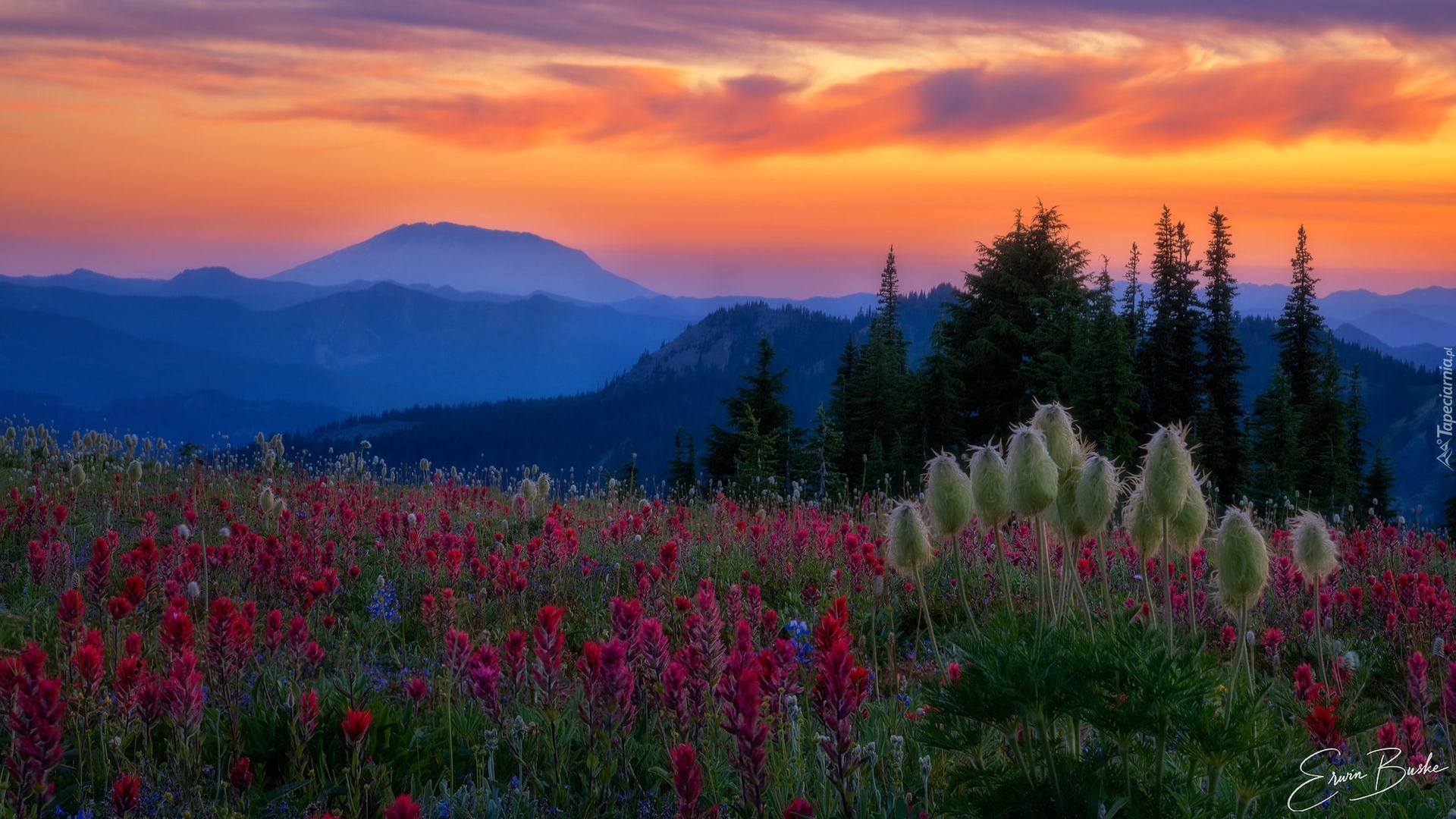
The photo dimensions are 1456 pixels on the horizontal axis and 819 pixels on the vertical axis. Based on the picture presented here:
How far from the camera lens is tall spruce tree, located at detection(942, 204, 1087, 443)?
47.8 meters

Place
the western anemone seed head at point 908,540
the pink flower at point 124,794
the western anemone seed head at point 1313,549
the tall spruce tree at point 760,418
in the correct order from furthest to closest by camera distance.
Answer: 1. the tall spruce tree at point 760,418
2. the western anemone seed head at point 1313,549
3. the western anemone seed head at point 908,540
4. the pink flower at point 124,794

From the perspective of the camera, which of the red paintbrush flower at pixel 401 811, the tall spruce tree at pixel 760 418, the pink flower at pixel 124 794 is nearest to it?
the red paintbrush flower at pixel 401 811

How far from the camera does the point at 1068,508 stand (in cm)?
280

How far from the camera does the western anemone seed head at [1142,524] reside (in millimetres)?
2719

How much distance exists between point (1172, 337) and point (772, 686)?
213ft

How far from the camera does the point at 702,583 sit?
10.8 feet

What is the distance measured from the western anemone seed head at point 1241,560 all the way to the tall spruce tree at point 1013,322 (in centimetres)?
4487

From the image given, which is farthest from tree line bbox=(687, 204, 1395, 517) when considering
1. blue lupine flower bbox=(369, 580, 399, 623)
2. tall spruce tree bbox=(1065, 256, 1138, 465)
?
blue lupine flower bbox=(369, 580, 399, 623)

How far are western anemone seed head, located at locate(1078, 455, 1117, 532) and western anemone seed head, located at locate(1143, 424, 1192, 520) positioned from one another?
0.10 metres

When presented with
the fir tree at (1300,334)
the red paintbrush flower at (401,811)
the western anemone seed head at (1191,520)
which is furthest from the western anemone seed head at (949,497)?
the fir tree at (1300,334)

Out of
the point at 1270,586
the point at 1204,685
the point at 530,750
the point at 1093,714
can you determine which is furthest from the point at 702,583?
the point at 1270,586
